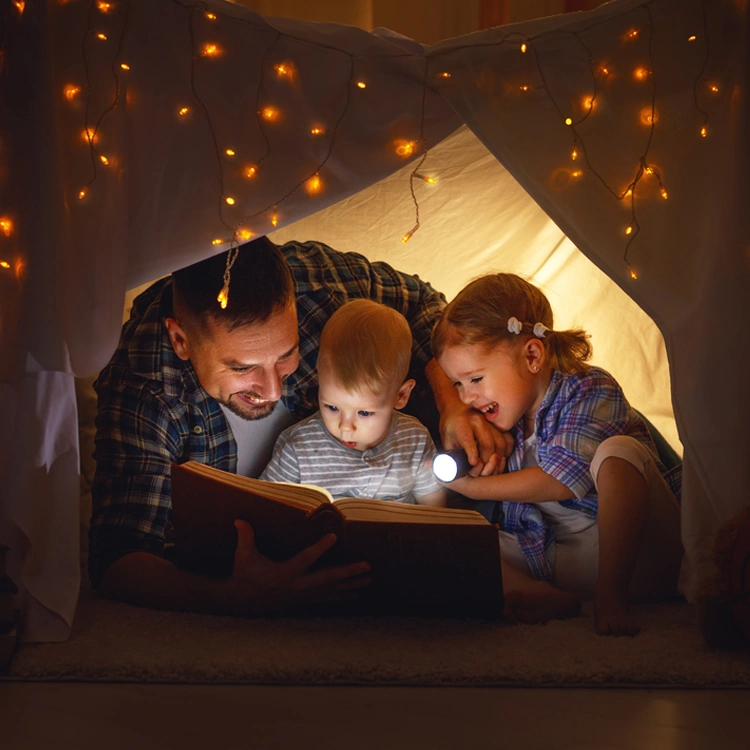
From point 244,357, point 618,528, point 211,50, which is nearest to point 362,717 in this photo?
point 618,528

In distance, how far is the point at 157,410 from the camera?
1674 millimetres

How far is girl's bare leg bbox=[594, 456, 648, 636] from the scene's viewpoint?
56.8 inches

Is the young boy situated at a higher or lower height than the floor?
higher

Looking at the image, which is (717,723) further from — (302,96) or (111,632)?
(302,96)

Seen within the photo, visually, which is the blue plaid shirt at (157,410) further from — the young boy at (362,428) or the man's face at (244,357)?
the young boy at (362,428)

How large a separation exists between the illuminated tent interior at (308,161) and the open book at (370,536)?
0.67 ft

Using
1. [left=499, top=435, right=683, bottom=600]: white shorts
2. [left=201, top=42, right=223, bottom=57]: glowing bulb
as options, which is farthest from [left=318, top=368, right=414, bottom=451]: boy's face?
[left=201, top=42, right=223, bottom=57]: glowing bulb

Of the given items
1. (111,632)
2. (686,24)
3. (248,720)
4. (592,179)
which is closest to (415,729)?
(248,720)

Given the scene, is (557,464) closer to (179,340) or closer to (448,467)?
(448,467)

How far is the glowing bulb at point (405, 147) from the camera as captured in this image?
1507mm

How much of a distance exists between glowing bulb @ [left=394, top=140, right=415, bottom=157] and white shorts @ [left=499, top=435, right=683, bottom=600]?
630 mm

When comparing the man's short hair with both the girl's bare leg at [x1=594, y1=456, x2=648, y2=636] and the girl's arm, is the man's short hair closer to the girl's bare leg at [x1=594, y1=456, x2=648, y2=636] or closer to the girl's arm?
the girl's arm

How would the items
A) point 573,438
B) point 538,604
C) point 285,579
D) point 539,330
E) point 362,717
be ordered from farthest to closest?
1. point 539,330
2. point 573,438
3. point 538,604
4. point 285,579
5. point 362,717

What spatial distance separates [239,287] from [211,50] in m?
0.45
